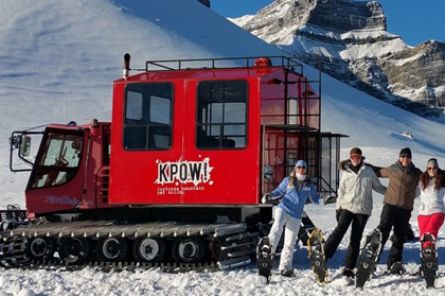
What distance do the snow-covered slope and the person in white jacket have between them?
0.68 metres

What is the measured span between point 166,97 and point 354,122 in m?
52.9

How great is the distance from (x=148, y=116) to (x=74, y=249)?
2209 millimetres

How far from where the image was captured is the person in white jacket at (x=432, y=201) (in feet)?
31.6

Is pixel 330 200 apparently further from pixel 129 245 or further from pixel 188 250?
pixel 129 245

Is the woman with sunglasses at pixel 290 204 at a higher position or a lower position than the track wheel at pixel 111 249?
higher

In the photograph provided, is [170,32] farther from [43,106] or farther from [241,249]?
[241,249]

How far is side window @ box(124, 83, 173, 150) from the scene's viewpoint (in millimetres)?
11305

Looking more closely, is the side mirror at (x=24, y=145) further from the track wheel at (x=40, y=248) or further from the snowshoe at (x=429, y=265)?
the snowshoe at (x=429, y=265)

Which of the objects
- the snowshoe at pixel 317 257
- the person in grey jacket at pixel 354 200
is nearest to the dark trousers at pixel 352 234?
the person in grey jacket at pixel 354 200

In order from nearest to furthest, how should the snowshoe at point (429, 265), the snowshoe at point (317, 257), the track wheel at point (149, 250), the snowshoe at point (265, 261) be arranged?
the snowshoe at point (429, 265) < the snowshoe at point (317, 257) < the snowshoe at point (265, 261) < the track wheel at point (149, 250)

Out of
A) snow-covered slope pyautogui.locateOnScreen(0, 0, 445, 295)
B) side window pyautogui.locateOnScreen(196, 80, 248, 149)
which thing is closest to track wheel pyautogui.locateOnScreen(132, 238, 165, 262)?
snow-covered slope pyautogui.locateOnScreen(0, 0, 445, 295)

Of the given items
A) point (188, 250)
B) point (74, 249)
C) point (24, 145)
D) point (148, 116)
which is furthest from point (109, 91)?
point (188, 250)

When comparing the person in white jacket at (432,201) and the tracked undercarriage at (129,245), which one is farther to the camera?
the tracked undercarriage at (129,245)

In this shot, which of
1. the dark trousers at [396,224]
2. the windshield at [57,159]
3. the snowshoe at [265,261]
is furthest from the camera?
Result: the windshield at [57,159]
